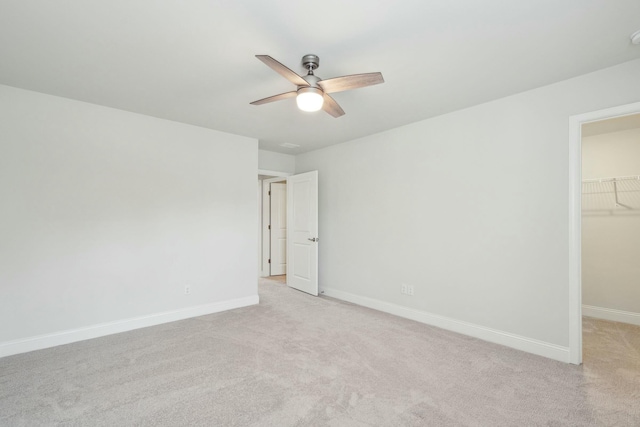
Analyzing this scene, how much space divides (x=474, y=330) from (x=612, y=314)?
6.87 feet

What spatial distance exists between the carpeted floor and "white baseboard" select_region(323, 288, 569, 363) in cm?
A: 9

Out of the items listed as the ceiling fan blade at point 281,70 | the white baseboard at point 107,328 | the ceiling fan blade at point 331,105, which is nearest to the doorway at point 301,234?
the white baseboard at point 107,328

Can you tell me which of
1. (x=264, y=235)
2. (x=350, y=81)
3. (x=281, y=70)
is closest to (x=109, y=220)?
(x=281, y=70)

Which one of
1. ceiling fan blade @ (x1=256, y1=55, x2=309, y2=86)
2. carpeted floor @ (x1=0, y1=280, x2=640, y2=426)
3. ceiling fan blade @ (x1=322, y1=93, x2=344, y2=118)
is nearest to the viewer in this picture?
ceiling fan blade @ (x1=256, y1=55, x2=309, y2=86)

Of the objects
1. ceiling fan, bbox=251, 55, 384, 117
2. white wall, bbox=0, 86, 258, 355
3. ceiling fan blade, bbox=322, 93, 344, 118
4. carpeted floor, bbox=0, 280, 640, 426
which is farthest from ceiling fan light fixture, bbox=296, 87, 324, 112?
white wall, bbox=0, 86, 258, 355

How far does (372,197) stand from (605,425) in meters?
3.12

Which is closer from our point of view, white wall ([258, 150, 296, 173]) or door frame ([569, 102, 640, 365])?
door frame ([569, 102, 640, 365])

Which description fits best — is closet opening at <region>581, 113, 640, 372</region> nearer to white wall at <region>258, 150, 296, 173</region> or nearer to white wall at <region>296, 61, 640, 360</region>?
white wall at <region>296, 61, 640, 360</region>

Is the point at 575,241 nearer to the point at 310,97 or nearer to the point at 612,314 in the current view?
the point at 612,314

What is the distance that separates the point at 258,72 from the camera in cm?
253

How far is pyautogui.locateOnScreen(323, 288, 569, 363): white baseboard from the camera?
8.96 feet

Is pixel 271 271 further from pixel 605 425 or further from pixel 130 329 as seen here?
pixel 605 425

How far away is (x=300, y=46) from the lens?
2.14 meters

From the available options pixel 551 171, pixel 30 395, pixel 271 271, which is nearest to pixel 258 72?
pixel 551 171
